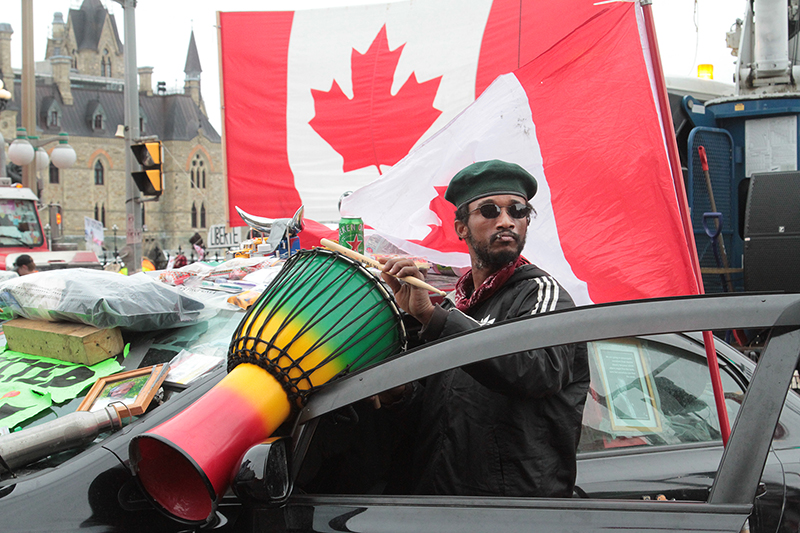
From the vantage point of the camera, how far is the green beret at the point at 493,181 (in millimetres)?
2105

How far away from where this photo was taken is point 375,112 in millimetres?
6848

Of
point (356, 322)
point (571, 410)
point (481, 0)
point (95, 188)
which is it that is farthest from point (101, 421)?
point (95, 188)

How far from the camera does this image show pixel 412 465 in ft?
6.67

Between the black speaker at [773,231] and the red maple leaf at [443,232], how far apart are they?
3648 mm

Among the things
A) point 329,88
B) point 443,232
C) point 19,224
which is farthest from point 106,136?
point 443,232

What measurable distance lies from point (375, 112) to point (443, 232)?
353cm

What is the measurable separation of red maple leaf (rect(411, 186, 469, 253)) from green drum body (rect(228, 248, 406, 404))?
177 cm

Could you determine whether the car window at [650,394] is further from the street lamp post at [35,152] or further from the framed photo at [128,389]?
the street lamp post at [35,152]

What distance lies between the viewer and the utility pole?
11.2 m

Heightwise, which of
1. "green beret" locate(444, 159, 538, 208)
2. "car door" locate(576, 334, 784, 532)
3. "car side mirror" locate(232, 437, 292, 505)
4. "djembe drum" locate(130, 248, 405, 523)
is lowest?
"car door" locate(576, 334, 784, 532)

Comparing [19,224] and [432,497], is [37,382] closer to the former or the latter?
[432,497]

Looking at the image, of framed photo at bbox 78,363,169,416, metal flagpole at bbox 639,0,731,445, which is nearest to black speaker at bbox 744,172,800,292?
metal flagpole at bbox 639,0,731,445

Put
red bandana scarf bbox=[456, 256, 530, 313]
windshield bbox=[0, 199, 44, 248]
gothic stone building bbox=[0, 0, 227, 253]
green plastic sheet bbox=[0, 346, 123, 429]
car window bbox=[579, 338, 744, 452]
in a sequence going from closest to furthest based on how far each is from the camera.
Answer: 1. red bandana scarf bbox=[456, 256, 530, 313]
2. green plastic sheet bbox=[0, 346, 123, 429]
3. car window bbox=[579, 338, 744, 452]
4. windshield bbox=[0, 199, 44, 248]
5. gothic stone building bbox=[0, 0, 227, 253]

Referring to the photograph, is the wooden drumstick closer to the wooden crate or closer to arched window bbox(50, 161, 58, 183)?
the wooden crate
